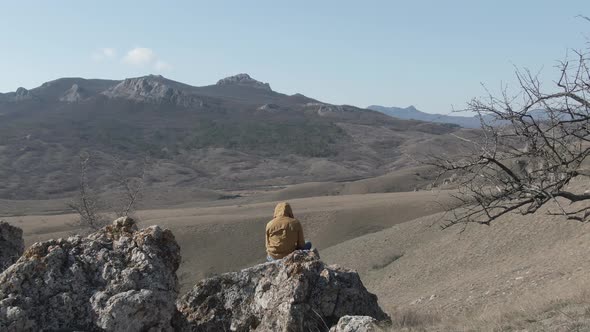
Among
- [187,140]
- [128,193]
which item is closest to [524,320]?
[128,193]

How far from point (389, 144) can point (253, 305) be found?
118 meters

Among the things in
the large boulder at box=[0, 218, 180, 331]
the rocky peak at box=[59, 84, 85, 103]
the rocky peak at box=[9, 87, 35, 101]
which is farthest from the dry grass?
the rocky peak at box=[9, 87, 35, 101]

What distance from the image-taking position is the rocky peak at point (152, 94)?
160 metres

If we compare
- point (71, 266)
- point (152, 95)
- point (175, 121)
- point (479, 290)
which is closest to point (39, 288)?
point (71, 266)

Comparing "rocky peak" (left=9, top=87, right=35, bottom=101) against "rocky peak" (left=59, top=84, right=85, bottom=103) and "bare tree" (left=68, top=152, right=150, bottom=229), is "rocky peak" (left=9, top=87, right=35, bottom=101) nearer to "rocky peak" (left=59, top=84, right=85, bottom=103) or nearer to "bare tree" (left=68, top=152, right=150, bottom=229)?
"rocky peak" (left=59, top=84, right=85, bottom=103)

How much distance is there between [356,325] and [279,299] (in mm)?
1104

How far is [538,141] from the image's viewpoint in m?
8.26

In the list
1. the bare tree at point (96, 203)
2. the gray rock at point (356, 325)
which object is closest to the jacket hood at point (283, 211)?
the gray rock at point (356, 325)

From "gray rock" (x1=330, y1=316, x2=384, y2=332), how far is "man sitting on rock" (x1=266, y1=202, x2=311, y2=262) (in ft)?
9.62

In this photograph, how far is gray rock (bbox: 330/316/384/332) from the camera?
5.98 m

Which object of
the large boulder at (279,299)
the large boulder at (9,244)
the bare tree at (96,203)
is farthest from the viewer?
the bare tree at (96,203)

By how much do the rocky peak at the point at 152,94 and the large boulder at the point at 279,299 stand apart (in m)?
154

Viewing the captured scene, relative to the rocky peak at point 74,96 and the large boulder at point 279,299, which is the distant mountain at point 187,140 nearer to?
the rocky peak at point 74,96

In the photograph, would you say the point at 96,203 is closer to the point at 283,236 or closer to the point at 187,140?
the point at 283,236
